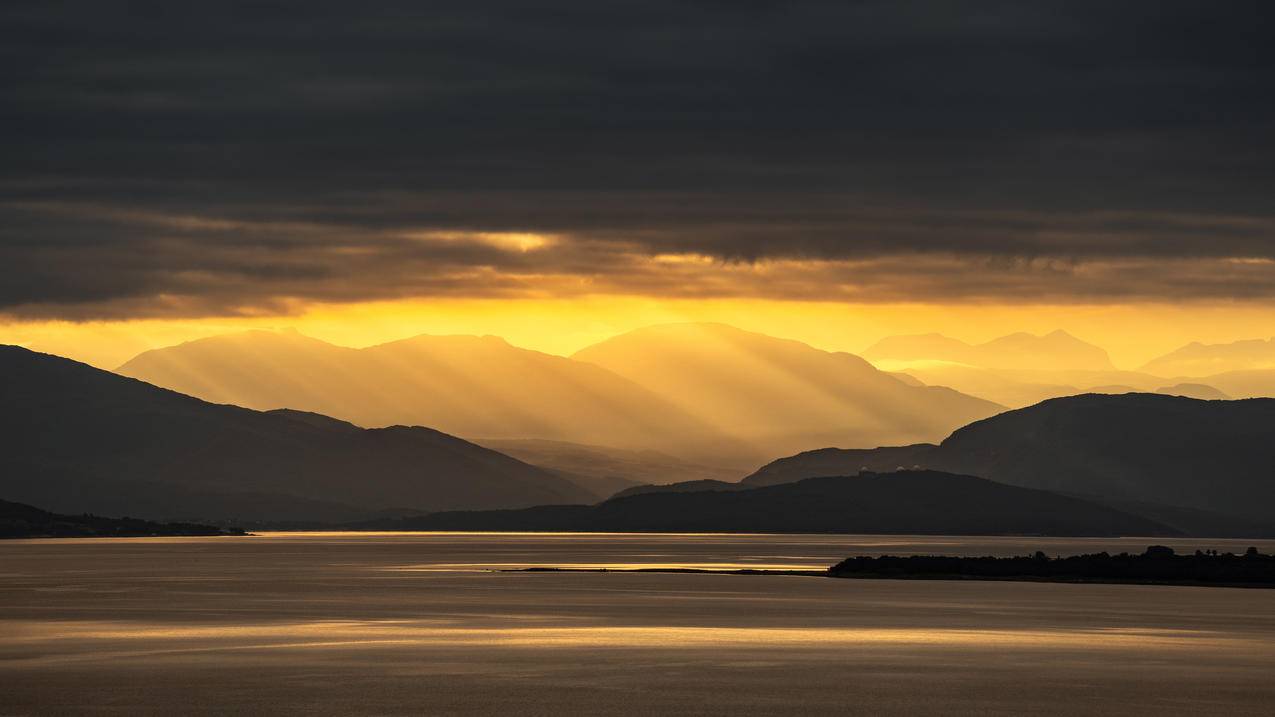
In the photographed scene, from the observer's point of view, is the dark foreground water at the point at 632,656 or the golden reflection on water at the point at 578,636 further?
the golden reflection on water at the point at 578,636

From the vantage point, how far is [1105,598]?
178500 mm

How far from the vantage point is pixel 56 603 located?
525ft

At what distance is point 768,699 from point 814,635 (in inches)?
1583

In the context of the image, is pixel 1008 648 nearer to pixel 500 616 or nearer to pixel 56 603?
pixel 500 616

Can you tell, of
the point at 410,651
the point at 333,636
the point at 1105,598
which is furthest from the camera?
the point at 1105,598

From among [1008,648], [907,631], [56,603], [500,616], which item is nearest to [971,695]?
[1008,648]

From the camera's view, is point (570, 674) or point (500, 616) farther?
point (500, 616)

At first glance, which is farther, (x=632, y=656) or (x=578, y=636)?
(x=578, y=636)

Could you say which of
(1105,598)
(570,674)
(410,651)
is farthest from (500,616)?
(1105,598)

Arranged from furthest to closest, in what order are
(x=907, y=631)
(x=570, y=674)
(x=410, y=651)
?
(x=907, y=631) → (x=410, y=651) → (x=570, y=674)

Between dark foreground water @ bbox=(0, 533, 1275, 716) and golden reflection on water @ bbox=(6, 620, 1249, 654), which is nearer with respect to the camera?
dark foreground water @ bbox=(0, 533, 1275, 716)

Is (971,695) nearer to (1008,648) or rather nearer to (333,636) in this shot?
(1008,648)

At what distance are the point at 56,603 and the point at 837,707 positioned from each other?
95.9m

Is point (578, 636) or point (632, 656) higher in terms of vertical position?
point (578, 636)
